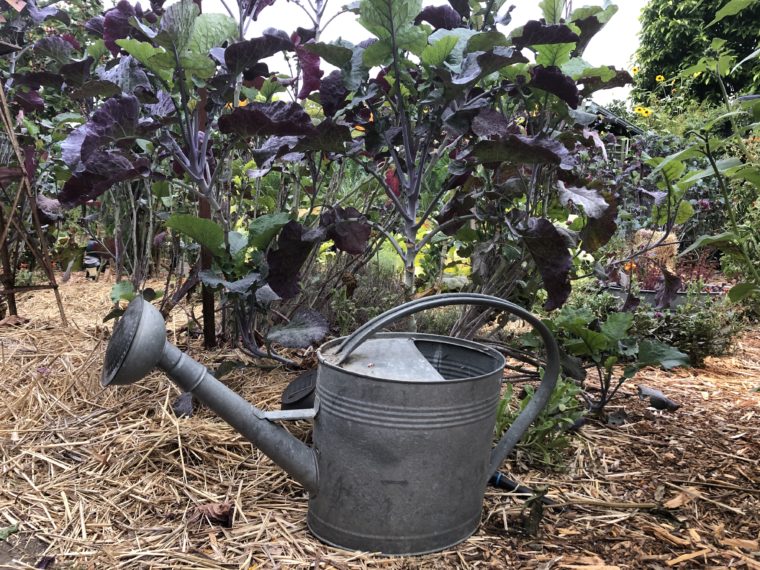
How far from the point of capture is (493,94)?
5.35 ft

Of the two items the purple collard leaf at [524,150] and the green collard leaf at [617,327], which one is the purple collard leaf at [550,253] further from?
the green collard leaf at [617,327]

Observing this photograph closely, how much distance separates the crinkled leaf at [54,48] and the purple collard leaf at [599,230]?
73.5 inches

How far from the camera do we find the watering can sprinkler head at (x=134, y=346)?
1015 mm

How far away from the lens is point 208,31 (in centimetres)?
156

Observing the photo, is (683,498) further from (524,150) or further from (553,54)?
(553,54)

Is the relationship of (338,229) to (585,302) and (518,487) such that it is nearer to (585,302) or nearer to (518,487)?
(518,487)

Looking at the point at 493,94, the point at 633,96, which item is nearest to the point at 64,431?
the point at 493,94

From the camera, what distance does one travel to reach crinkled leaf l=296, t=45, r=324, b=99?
1.95 m

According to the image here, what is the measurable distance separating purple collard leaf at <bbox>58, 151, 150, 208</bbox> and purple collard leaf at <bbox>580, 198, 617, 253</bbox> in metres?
1.28

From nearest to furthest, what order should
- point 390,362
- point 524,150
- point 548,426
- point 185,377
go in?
1. point 185,377
2. point 390,362
3. point 524,150
4. point 548,426

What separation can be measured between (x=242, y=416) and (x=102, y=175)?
31.0 inches

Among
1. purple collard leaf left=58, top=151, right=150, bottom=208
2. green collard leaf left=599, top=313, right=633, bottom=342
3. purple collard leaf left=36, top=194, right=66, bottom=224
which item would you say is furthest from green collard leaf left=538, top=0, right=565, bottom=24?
purple collard leaf left=36, top=194, right=66, bottom=224

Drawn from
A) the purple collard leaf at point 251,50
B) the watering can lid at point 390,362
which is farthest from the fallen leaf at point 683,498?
the purple collard leaf at point 251,50

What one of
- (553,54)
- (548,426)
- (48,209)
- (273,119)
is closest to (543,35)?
(553,54)
